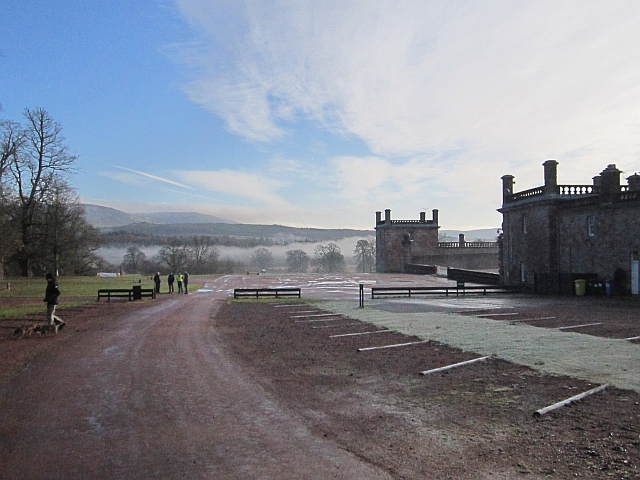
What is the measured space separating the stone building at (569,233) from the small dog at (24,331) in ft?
94.1

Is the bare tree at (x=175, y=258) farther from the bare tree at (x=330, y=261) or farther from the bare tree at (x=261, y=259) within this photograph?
the bare tree at (x=330, y=261)

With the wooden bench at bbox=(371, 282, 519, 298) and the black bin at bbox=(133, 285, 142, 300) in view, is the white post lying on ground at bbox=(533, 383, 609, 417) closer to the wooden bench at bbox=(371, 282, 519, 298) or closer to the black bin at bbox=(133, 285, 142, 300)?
the wooden bench at bbox=(371, 282, 519, 298)

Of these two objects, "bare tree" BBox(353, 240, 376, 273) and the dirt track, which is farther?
"bare tree" BBox(353, 240, 376, 273)

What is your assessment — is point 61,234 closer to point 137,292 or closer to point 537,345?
point 137,292

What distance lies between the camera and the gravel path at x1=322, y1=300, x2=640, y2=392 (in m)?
9.55

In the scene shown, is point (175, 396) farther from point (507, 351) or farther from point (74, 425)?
point (507, 351)

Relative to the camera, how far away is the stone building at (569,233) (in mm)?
28906

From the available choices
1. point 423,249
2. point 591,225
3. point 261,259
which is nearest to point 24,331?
point 591,225

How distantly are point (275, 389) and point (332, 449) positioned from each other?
3.04 m

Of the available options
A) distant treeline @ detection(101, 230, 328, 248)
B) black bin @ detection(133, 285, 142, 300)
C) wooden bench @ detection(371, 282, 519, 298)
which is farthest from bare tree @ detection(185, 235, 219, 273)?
wooden bench @ detection(371, 282, 519, 298)

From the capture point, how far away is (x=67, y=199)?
54.1 meters

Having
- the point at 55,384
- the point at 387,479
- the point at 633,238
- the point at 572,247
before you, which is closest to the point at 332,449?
the point at 387,479

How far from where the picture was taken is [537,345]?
1255 centimetres

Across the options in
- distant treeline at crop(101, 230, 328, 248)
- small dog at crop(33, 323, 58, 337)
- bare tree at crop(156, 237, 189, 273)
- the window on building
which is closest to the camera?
small dog at crop(33, 323, 58, 337)
